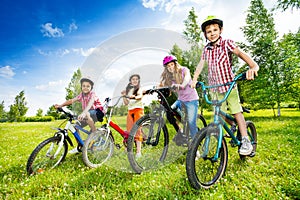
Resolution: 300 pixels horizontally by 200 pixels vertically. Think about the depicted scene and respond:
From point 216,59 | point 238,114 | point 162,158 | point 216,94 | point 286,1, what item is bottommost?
point 162,158

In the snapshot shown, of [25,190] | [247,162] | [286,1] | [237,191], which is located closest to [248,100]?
[286,1]

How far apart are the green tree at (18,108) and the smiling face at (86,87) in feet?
149

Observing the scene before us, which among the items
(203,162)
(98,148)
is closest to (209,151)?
(203,162)

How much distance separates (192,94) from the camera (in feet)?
16.3

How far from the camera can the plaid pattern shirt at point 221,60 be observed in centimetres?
383

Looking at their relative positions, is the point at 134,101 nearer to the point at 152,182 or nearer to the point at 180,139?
the point at 180,139

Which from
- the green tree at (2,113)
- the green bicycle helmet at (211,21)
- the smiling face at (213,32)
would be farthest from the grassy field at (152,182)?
the green tree at (2,113)

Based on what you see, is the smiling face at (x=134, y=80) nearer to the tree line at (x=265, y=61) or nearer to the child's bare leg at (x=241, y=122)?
the child's bare leg at (x=241, y=122)

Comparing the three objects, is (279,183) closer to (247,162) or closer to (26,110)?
(247,162)

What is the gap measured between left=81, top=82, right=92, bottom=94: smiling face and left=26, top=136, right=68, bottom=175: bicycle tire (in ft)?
3.99

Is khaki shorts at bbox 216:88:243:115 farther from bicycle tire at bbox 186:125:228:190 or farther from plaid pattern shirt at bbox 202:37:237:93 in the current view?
bicycle tire at bbox 186:125:228:190

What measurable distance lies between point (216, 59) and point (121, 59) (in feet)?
6.68

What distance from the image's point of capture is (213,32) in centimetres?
380

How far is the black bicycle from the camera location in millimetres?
4094
